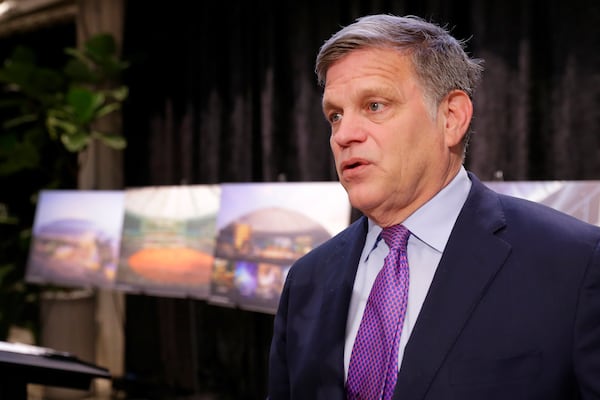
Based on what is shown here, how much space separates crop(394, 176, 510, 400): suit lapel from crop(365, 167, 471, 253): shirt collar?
0.03 meters

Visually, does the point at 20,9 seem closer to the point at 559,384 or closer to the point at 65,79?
the point at 65,79

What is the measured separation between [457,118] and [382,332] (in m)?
0.43

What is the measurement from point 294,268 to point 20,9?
175 inches

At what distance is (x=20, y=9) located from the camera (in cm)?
473

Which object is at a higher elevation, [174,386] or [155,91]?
[155,91]

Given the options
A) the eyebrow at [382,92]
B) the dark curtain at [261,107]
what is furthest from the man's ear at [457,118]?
the dark curtain at [261,107]

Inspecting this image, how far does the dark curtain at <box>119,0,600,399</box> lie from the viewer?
2441 millimetres

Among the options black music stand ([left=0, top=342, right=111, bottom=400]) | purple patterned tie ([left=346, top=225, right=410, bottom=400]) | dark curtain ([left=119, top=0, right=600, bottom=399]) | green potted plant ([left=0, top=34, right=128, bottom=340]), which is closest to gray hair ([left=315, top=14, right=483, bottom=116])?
purple patterned tie ([left=346, top=225, right=410, bottom=400])

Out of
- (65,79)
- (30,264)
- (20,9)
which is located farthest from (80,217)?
(20,9)

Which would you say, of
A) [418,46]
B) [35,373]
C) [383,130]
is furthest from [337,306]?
[35,373]

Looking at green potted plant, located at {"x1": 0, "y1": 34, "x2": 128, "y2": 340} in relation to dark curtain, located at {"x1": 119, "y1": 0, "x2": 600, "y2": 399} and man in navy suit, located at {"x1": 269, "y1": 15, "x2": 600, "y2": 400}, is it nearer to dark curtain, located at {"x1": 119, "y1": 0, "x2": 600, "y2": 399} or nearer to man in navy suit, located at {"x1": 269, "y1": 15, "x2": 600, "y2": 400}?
dark curtain, located at {"x1": 119, "y1": 0, "x2": 600, "y2": 399}

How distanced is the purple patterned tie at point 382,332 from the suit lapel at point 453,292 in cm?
7

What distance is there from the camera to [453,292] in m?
0.98

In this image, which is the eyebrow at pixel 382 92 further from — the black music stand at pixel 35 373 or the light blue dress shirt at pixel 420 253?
the black music stand at pixel 35 373
